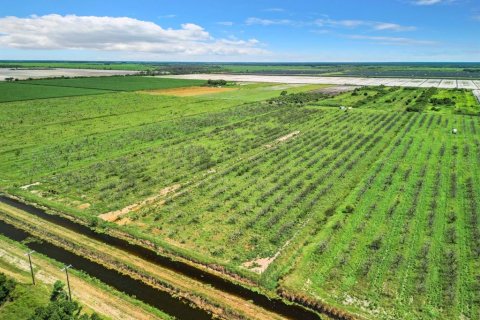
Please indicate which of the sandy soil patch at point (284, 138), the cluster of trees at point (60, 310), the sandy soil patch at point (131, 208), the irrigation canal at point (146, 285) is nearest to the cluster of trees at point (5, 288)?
the cluster of trees at point (60, 310)

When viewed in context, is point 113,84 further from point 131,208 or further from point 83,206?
point 131,208

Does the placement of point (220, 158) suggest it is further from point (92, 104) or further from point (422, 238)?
point (92, 104)

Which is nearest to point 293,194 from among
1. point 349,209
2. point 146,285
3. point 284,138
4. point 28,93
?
point 349,209

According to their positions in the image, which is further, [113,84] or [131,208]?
[113,84]

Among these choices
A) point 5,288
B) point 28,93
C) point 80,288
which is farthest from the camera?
point 28,93

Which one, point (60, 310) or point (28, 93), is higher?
point (28, 93)

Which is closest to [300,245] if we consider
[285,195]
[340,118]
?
[285,195]

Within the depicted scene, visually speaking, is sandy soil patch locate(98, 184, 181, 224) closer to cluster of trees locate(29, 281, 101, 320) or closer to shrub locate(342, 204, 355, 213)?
cluster of trees locate(29, 281, 101, 320)
